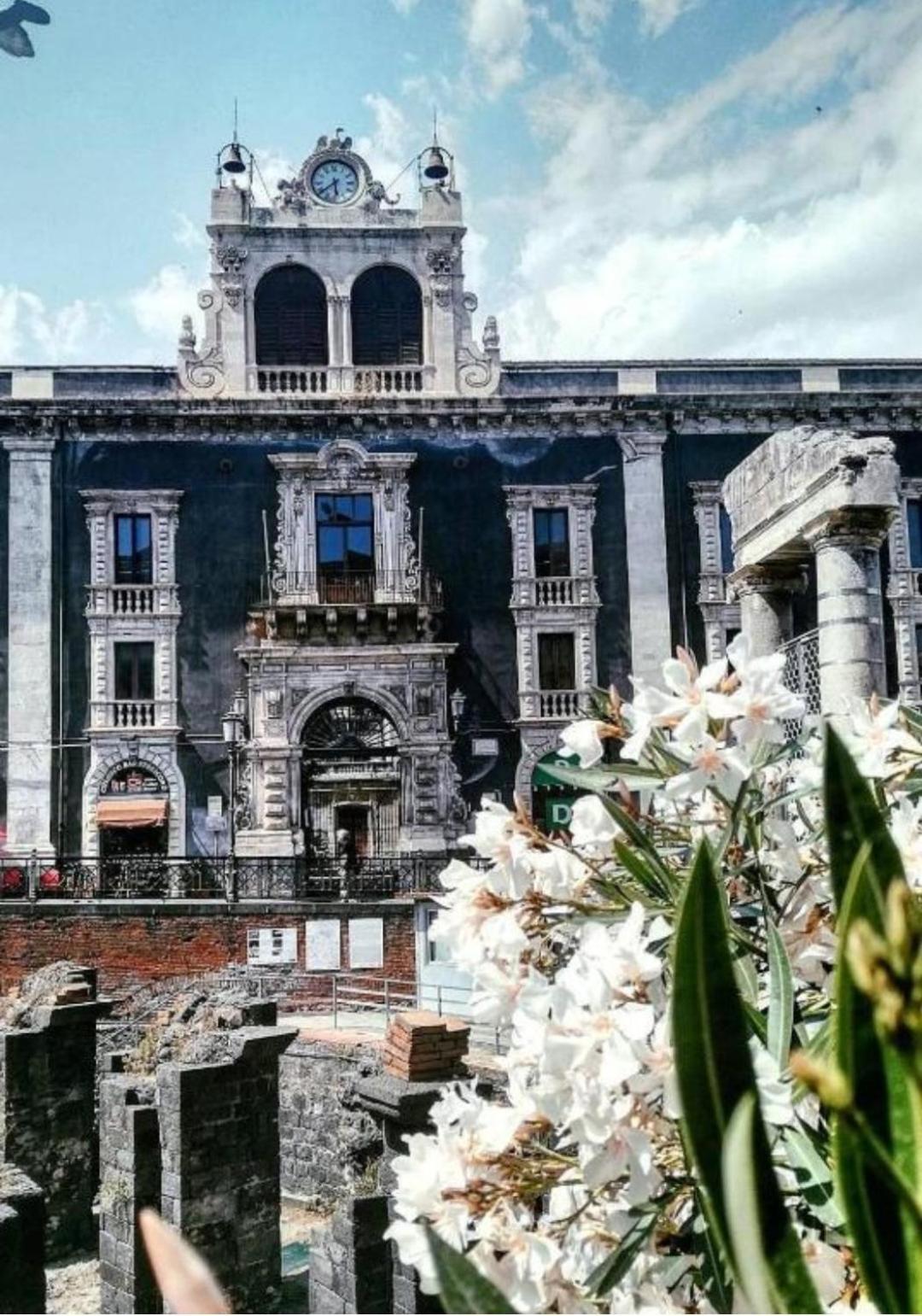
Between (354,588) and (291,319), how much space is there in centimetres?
600

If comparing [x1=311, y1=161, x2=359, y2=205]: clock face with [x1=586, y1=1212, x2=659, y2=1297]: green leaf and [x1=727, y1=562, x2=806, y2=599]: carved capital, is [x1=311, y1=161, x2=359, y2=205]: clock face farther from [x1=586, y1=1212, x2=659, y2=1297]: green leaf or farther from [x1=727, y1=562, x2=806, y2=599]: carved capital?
[x1=586, y1=1212, x2=659, y2=1297]: green leaf

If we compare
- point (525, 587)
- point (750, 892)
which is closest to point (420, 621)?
point (525, 587)

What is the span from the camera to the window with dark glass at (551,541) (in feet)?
83.9

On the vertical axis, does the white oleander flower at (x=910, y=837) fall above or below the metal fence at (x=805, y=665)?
below

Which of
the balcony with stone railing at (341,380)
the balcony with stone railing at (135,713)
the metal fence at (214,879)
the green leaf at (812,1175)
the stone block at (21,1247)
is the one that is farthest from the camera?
the balcony with stone railing at (341,380)

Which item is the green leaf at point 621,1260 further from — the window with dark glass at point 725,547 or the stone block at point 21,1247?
the window with dark glass at point 725,547

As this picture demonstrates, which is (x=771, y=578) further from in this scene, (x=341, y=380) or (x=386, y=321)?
(x=386, y=321)

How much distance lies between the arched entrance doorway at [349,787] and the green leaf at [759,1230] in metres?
23.1

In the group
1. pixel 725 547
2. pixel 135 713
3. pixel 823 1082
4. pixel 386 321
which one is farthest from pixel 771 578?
pixel 386 321

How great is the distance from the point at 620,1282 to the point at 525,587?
23.4 m

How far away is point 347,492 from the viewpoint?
25359 millimetres

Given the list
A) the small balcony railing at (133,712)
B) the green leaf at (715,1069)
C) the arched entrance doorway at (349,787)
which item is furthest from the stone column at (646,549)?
the green leaf at (715,1069)

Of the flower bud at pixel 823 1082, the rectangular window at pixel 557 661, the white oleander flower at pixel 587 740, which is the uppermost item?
the rectangular window at pixel 557 661

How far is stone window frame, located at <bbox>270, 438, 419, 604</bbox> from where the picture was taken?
2505 cm
